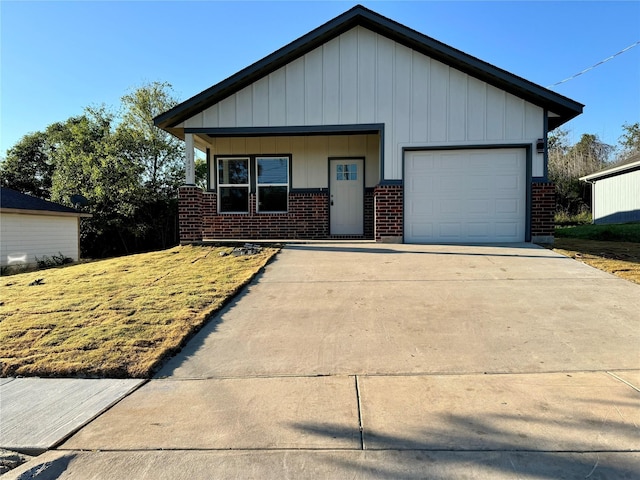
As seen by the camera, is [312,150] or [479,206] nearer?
[479,206]

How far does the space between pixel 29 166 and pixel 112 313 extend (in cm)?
3399

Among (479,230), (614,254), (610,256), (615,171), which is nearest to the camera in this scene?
(610,256)

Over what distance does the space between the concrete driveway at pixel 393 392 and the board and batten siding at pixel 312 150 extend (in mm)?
7024

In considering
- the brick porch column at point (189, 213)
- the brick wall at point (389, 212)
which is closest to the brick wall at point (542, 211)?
the brick wall at point (389, 212)

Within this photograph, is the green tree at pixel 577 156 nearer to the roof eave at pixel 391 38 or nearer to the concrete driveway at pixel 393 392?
the roof eave at pixel 391 38

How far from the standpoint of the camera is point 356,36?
10.8 metres

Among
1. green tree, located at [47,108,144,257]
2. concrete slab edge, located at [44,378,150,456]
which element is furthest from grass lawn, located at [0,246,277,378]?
green tree, located at [47,108,144,257]

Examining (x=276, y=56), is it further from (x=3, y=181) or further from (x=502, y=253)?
(x=3, y=181)

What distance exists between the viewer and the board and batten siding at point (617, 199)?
1889cm

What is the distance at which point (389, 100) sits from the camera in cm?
1063

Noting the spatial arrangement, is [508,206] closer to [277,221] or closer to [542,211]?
[542,211]

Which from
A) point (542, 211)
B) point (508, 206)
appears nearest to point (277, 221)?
point (508, 206)

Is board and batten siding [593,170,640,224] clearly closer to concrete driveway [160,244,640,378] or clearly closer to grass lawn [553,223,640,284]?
grass lawn [553,223,640,284]

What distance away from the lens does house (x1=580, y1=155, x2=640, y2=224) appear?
18.9 meters
